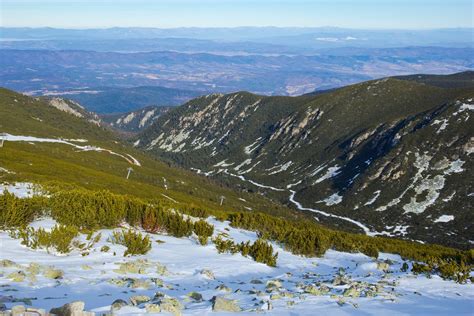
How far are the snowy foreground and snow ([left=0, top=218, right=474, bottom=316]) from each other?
29mm

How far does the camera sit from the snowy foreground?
39.6 ft

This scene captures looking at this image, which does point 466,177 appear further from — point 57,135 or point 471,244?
point 57,135

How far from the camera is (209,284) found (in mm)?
15445

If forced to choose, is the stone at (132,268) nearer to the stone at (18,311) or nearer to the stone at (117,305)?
the stone at (117,305)

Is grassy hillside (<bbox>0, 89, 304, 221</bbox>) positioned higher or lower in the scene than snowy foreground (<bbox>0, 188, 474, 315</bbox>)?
lower

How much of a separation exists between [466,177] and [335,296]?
620ft

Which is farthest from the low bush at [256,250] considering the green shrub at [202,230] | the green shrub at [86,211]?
the green shrub at [86,211]

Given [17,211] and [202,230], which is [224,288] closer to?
[202,230]

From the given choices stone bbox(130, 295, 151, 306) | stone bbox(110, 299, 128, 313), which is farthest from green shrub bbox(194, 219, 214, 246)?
stone bbox(110, 299, 128, 313)

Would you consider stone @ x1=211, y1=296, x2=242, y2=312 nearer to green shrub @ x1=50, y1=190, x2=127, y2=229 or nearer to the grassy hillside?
green shrub @ x1=50, y1=190, x2=127, y2=229

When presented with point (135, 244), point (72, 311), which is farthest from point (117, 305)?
point (135, 244)

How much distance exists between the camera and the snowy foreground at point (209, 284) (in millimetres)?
12078

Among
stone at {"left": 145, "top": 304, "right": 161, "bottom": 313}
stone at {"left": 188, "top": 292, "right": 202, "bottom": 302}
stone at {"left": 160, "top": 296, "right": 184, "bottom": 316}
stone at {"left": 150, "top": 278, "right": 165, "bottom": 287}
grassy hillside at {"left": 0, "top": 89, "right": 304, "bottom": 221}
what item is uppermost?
A: stone at {"left": 145, "top": 304, "right": 161, "bottom": 313}

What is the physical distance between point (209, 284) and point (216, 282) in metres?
0.55
